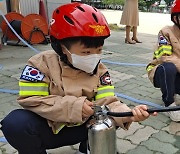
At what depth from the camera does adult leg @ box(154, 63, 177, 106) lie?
2598 mm

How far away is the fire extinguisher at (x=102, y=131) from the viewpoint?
1.31 meters

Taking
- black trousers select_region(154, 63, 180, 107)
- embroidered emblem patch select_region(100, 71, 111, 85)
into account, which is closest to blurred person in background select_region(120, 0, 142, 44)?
black trousers select_region(154, 63, 180, 107)

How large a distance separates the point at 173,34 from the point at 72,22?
144cm

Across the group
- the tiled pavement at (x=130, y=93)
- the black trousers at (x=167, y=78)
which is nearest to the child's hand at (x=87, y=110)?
the tiled pavement at (x=130, y=93)

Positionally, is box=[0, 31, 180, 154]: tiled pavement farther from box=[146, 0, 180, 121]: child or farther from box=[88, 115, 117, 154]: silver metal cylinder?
box=[88, 115, 117, 154]: silver metal cylinder

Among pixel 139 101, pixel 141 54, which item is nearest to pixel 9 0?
pixel 141 54

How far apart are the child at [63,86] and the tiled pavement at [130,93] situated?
0.57m

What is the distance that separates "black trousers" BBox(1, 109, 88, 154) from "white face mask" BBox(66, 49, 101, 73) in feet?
1.25

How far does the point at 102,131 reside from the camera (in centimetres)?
131

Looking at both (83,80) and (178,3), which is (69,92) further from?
(178,3)

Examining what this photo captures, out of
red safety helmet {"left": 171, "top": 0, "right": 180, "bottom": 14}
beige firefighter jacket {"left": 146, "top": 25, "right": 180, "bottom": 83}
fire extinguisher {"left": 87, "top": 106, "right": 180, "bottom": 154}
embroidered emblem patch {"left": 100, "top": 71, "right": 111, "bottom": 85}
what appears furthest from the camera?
beige firefighter jacket {"left": 146, "top": 25, "right": 180, "bottom": 83}

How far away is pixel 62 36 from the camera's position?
1.59m

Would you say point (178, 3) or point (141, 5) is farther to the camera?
point (141, 5)

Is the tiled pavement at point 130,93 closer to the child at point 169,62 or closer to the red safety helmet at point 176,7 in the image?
the child at point 169,62
